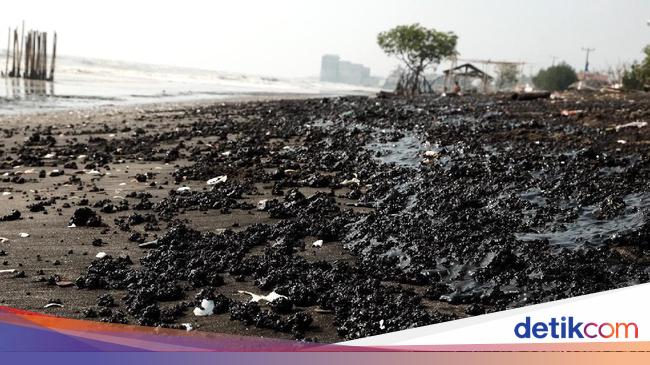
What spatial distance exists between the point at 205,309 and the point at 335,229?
7.42 ft

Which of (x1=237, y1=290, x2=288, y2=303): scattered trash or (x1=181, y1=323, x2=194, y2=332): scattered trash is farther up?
(x1=237, y1=290, x2=288, y2=303): scattered trash

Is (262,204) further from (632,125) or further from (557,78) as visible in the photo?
(557,78)

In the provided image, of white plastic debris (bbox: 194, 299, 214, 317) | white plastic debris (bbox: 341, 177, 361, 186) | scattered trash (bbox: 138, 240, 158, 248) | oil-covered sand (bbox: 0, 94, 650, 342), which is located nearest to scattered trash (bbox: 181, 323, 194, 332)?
oil-covered sand (bbox: 0, 94, 650, 342)

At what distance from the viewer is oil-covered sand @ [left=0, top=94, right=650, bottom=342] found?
17.5ft

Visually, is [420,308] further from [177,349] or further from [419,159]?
[419,159]

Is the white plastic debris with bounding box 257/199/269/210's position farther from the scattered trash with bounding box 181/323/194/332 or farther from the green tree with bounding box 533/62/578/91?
the green tree with bounding box 533/62/578/91

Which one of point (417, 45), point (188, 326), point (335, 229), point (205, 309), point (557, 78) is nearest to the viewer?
point (188, 326)

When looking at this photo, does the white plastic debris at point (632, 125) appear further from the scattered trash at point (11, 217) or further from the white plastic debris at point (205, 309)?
the scattered trash at point (11, 217)

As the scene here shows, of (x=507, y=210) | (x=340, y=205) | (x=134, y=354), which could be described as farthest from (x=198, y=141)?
(x=134, y=354)

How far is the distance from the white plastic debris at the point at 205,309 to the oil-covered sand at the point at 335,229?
0.04 m

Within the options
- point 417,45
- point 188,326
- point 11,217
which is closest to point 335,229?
point 188,326

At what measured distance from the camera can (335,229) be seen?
7.14 m

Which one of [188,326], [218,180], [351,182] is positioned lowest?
[188,326]

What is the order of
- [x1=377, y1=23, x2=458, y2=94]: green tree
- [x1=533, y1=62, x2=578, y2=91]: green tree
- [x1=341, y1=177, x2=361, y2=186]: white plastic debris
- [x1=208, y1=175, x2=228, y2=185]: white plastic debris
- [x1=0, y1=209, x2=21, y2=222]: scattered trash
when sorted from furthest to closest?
[x1=533, y1=62, x2=578, y2=91]: green tree < [x1=377, y1=23, x2=458, y2=94]: green tree < [x1=208, y1=175, x2=228, y2=185]: white plastic debris < [x1=341, y1=177, x2=361, y2=186]: white plastic debris < [x1=0, y1=209, x2=21, y2=222]: scattered trash
